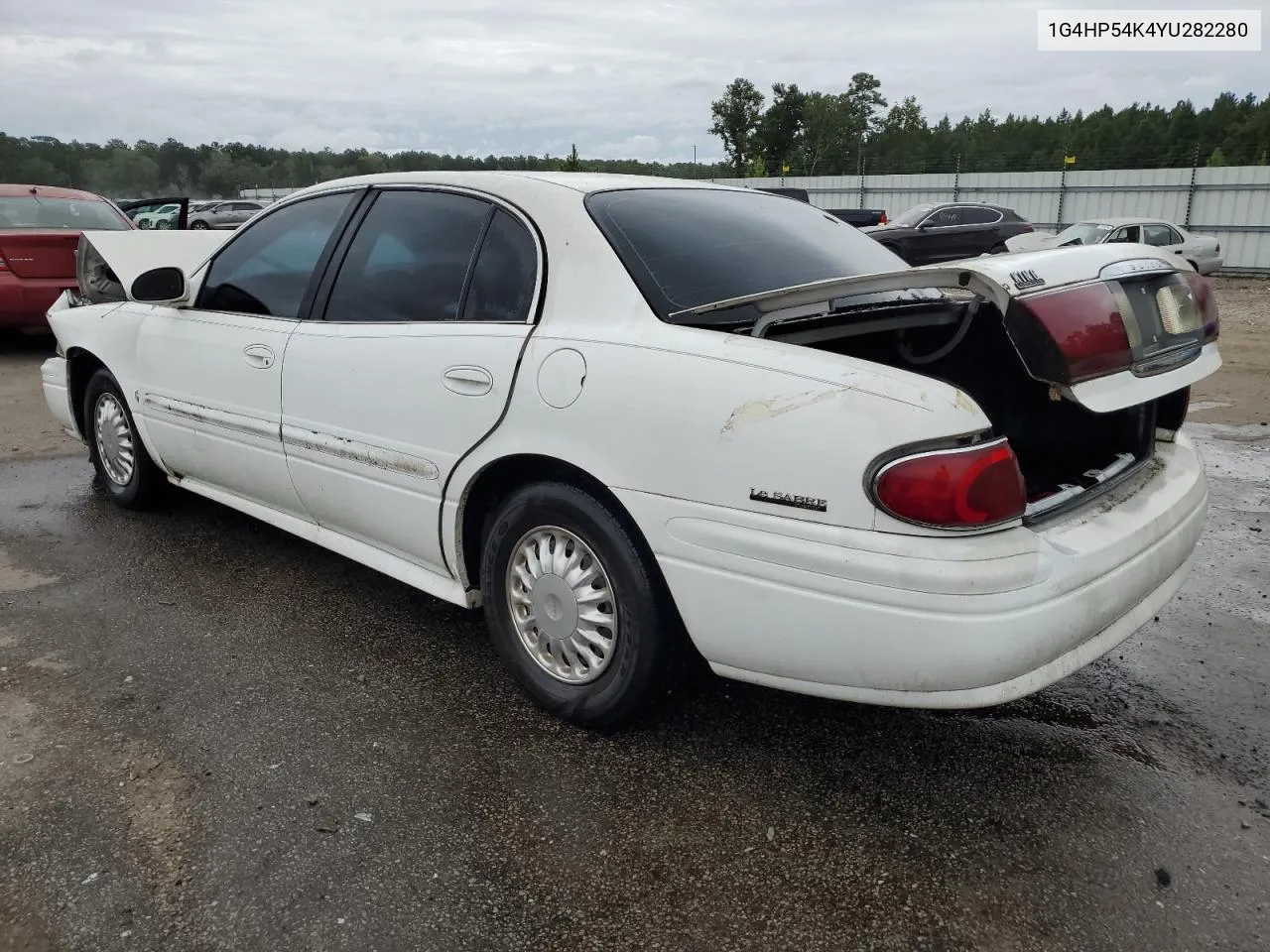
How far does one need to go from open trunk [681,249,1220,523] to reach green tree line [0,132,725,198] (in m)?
33.1

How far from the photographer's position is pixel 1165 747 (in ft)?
8.64

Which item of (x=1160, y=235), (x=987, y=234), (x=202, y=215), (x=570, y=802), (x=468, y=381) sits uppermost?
(x=202, y=215)

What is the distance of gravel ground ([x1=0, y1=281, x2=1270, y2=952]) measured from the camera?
1.99 metres

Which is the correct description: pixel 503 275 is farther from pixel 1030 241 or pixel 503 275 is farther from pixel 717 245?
pixel 1030 241

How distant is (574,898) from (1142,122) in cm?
7262

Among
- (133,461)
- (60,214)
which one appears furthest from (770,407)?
(60,214)

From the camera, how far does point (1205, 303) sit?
2.63 metres

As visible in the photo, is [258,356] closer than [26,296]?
Yes

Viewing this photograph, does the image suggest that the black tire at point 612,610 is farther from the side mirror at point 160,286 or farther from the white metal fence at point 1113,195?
the white metal fence at point 1113,195

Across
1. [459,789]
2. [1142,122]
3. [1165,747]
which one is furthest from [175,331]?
[1142,122]

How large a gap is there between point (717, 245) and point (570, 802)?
163 cm

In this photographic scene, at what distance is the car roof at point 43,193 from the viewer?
921 cm

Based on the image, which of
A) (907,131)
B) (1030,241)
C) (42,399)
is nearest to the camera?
(42,399)

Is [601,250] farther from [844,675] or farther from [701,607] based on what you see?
[844,675]
